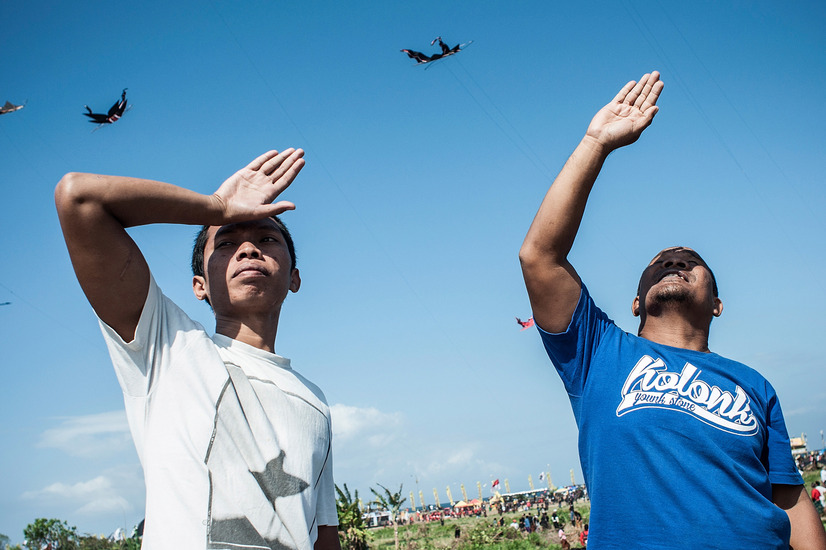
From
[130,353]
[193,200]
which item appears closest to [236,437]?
[130,353]

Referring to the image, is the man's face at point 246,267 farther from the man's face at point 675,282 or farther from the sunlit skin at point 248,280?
the man's face at point 675,282

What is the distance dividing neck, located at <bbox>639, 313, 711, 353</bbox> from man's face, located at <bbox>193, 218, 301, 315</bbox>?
5.61 feet

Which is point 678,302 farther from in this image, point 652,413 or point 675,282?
point 652,413

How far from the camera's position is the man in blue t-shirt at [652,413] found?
7.35ft

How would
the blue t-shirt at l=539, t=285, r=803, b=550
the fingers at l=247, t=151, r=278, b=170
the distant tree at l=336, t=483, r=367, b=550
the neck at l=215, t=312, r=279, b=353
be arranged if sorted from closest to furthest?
the blue t-shirt at l=539, t=285, r=803, b=550
the neck at l=215, t=312, r=279, b=353
the fingers at l=247, t=151, r=278, b=170
the distant tree at l=336, t=483, r=367, b=550

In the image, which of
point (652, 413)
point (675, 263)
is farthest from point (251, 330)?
point (675, 263)

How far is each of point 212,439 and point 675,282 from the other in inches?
86.1

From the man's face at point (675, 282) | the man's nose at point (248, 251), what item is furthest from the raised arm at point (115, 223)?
the man's face at point (675, 282)

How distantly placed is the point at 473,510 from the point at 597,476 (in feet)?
165

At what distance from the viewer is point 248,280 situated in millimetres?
2307

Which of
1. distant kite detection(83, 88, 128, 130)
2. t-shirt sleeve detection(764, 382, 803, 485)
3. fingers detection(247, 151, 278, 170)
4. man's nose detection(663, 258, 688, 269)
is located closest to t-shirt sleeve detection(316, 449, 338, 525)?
fingers detection(247, 151, 278, 170)

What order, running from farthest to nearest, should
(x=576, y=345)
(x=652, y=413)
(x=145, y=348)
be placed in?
(x=576, y=345)
(x=652, y=413)
(x=145, y=348)

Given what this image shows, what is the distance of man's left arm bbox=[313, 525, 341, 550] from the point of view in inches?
90.2

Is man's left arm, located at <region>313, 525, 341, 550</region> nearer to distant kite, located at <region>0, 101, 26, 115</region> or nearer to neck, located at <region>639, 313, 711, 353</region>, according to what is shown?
neck, located at <region>639, 313, 711, 353</region>
